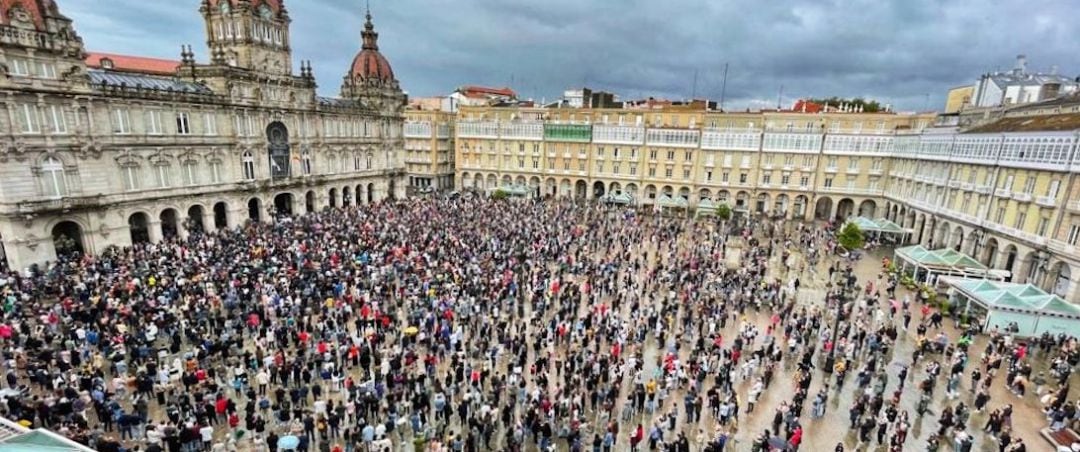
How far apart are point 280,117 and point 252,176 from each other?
5227mm

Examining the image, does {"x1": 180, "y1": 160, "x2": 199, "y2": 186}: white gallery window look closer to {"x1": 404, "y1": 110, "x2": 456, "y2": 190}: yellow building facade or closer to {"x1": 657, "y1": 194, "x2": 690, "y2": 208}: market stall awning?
{"x1": 404, "y1": 110, "x2": 456, "y2": 190}: yellow building facade

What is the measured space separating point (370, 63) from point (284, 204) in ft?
56.9

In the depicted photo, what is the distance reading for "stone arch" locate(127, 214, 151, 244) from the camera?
31594mm

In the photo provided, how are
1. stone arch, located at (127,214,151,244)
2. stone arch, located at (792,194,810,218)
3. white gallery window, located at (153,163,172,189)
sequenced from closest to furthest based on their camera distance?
white gallery window, located at (153,163,172,189), stone arch, located at (127,214,151,244), stone arch, located at (792,194,810,218)

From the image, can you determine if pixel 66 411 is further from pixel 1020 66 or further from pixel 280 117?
pixel 1020 66

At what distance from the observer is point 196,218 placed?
36.2 metres

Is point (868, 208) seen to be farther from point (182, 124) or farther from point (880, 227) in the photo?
point (182, 124)

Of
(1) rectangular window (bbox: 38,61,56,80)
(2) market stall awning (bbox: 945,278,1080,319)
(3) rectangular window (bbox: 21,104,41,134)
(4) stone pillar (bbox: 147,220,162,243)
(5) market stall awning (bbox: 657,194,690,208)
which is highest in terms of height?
(1) rectangular window (bbox: 38,61,56,80)

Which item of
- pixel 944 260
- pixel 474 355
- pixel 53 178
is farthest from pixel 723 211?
pixel 53 178

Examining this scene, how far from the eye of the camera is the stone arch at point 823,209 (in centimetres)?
4914

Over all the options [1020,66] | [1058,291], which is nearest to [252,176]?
[1058,291]

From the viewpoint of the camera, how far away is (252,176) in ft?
125

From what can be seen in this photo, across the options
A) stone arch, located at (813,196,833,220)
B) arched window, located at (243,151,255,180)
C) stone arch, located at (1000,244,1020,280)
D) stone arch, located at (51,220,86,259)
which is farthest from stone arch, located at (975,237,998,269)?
stone arch, located at (51,220,86,259)

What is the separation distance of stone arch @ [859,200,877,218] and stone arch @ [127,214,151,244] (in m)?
58.3
